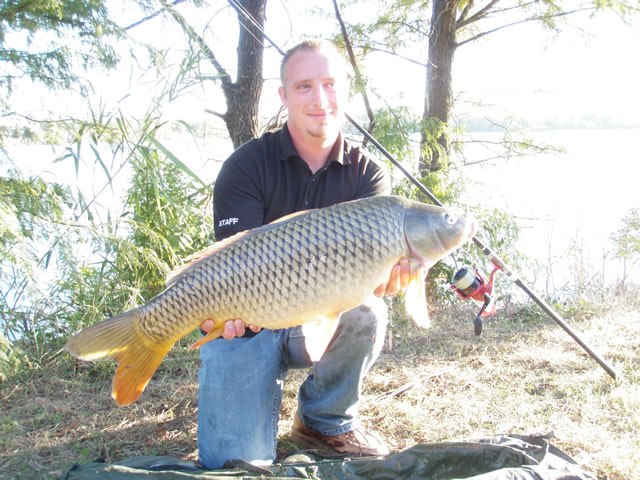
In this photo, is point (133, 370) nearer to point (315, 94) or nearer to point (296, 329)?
point (296, 329)

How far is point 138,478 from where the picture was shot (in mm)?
1372

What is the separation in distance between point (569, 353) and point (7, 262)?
253 cm

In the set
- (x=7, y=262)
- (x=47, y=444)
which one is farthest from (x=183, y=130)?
(x=47, y=444)

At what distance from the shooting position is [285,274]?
148cm

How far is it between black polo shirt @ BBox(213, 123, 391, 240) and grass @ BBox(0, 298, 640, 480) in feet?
2.55

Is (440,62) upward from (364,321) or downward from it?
upward

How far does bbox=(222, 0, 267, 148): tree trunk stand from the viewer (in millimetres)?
3432

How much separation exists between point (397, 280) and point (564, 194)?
7149 mm

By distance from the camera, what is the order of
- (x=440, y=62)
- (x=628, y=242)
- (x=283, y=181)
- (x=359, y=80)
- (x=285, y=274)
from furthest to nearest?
1. (x=440, y=62)
2. (x=628, y=242)
3. (x=359, y=80)
4. (x=283, y=181)
5. (x=285, y=274)

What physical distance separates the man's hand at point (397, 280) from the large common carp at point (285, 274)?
0.07 feet

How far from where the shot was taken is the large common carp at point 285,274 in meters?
1.48

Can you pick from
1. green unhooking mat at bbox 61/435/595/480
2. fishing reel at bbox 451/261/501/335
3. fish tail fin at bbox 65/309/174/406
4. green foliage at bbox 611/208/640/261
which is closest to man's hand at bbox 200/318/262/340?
fish tail fin at bbox 65/309/174/406

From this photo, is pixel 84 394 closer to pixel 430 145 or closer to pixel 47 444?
pixel 47 444

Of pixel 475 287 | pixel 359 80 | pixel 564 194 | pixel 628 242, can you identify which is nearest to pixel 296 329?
pixel 475 287
